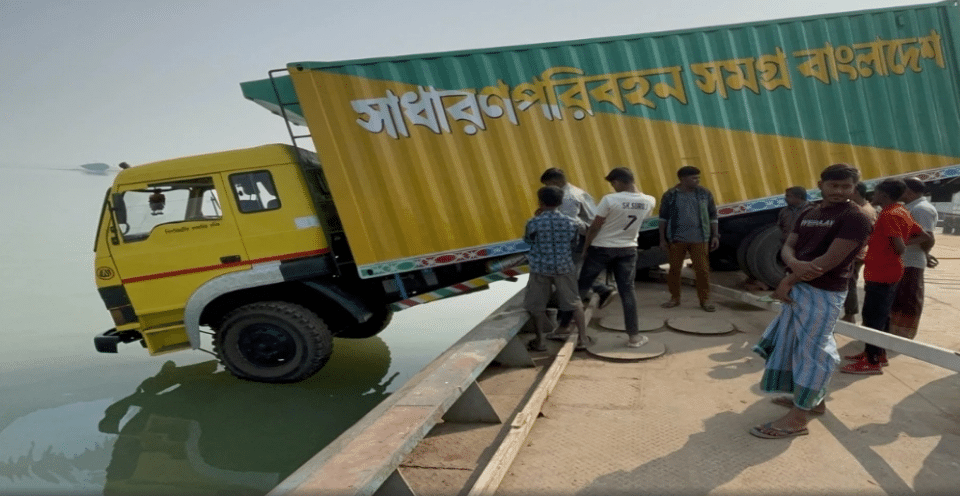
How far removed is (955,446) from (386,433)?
275 cm

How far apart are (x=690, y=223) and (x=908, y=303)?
175cm

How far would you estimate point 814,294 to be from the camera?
245 centimetres

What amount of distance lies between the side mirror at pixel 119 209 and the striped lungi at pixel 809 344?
17.8ft

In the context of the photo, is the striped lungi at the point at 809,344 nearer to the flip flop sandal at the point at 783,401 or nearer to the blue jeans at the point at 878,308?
the flip flop sandal at the point at 783,401

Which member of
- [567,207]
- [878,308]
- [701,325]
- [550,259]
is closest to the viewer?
[878,308]

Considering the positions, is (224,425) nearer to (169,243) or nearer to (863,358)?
(169,243)

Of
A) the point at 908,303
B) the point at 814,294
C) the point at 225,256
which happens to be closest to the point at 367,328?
the point at 225,256

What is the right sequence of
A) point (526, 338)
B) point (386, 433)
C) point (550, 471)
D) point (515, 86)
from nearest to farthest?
point (386, 433)
point (550, 471)
point (526, 338)
point (515, 86)

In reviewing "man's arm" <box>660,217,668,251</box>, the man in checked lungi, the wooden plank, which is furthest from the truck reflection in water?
the man in checked lungi

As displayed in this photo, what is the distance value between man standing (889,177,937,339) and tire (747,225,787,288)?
75.4 inches

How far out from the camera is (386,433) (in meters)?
2.17

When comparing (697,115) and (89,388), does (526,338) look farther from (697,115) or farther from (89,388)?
(89,388)

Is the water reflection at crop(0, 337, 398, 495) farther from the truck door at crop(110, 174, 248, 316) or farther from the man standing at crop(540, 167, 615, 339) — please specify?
the man standing at crop(540, 167, 615, 339)

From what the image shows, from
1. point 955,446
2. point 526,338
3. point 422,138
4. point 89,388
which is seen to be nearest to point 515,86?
point 422,138
